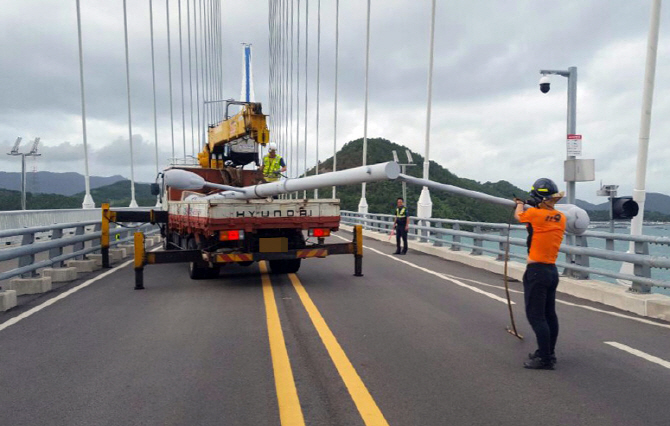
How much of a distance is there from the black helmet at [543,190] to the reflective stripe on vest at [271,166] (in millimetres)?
9611

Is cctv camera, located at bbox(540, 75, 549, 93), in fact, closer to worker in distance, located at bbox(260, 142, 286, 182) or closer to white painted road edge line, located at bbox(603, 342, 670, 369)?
worker in distance, located at bbox(260, 142, 286, 182)

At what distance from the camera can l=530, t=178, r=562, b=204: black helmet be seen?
222 inches

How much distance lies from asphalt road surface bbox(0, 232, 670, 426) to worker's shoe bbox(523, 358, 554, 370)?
0.45ft

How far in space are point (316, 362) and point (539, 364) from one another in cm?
217

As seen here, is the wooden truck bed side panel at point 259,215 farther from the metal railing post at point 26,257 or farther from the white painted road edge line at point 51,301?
the metal railing post at point 26,257

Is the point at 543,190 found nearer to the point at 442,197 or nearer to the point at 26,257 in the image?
the point at 26,257

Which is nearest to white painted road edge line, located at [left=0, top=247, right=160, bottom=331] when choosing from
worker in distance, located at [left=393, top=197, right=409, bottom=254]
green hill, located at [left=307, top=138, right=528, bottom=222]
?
green hill, located at [left=307, top=138, right=528, bottom=222]

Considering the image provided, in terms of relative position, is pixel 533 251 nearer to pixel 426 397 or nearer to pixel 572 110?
pixel 426 397

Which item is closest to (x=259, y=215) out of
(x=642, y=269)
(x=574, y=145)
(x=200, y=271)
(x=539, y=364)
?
(x=200, y=271)

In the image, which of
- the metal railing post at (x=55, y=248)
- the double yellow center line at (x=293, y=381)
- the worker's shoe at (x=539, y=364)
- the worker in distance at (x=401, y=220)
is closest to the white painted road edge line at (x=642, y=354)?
the worker's shoe at (x=539, y=364)

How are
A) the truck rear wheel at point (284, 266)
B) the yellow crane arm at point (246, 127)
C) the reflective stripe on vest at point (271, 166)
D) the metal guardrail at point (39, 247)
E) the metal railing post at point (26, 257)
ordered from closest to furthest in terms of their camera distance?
the metal guardrail at point (39, 247), the metal railing post at point (26, 257), the truck rear wheel at point (284, 266), the reflective stripe on vest at point (271, 166), the yellow crane arm at point (246, 127)

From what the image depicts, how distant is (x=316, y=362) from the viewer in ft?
18.5

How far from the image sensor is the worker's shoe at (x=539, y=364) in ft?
18.2

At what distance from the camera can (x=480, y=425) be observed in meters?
4.07
